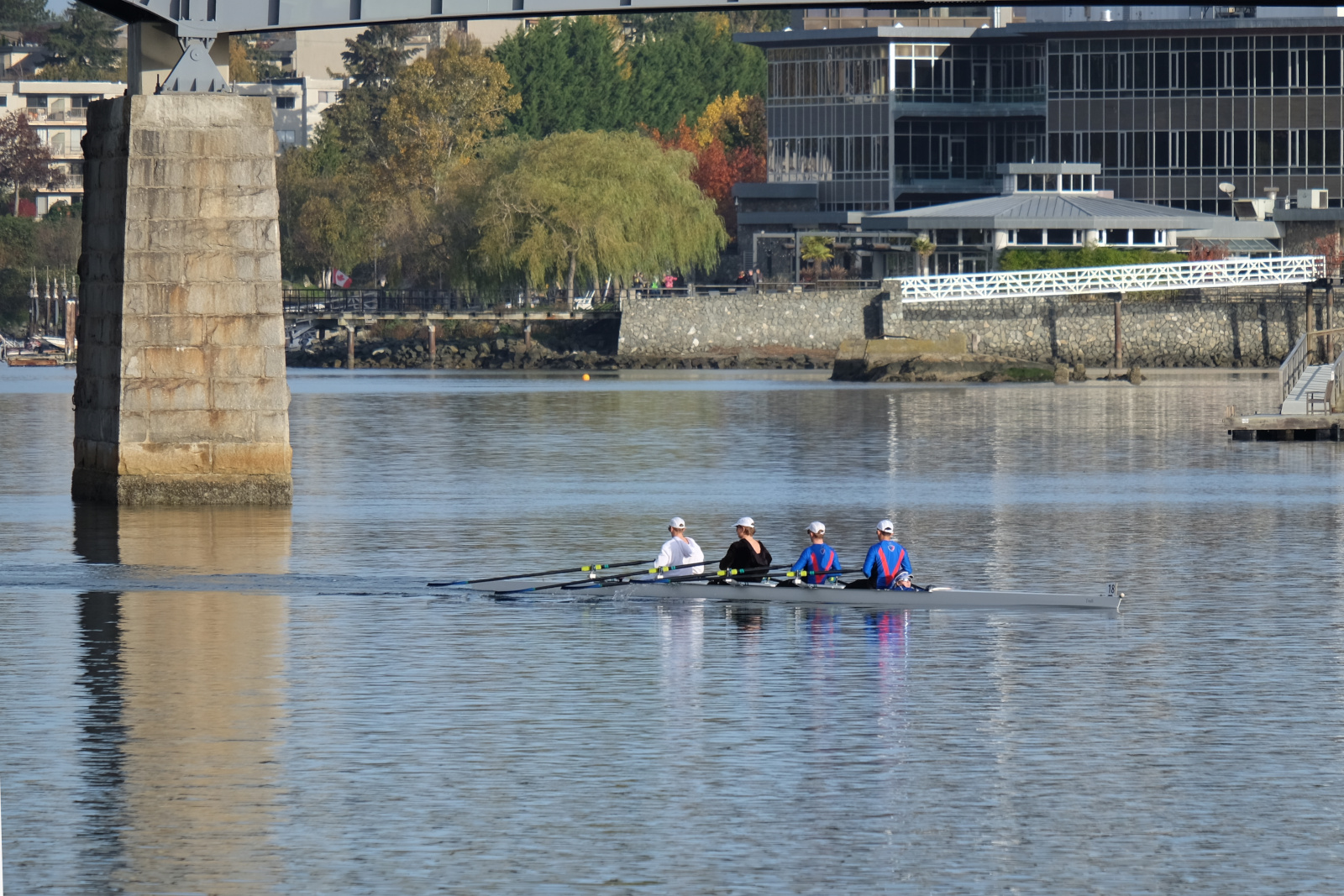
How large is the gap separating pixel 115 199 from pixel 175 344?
2.75m

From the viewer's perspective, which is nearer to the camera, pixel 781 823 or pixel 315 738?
pixel 781 823

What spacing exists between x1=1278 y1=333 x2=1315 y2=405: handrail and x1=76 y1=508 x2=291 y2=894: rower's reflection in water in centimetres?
→ 4326

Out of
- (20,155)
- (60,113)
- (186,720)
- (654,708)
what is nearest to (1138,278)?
(20,155)

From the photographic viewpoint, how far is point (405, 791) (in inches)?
798

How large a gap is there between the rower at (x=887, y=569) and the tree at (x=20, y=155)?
153m

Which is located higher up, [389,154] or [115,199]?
[389,154]

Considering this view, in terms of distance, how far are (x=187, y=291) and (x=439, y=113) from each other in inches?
4223

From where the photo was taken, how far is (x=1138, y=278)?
119 m

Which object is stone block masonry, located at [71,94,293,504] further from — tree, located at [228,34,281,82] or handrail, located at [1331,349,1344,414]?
tree, located at [228,34,281,82]

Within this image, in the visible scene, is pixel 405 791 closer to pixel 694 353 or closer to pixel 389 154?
pixel 694 353

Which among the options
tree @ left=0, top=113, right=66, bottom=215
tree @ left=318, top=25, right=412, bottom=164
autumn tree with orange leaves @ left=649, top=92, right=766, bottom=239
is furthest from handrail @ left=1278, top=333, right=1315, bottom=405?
tree @ left=0, top=113, right=66, bottom=215

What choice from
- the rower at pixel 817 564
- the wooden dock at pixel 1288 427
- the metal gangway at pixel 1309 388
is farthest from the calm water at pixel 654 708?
the metal gangway at pixel 1309 388

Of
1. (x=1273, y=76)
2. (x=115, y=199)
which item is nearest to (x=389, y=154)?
(x=1273, y=76)

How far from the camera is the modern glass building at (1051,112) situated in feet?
428
